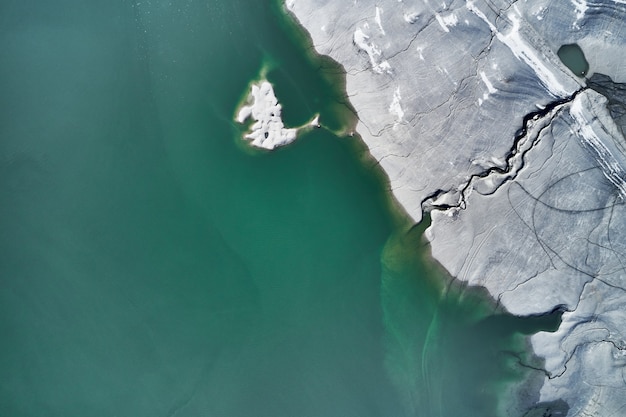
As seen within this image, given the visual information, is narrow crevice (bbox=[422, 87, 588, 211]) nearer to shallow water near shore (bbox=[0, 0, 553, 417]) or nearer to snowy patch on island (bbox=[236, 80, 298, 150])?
shallow water near shore (bbox=[0, 0, 553, 417])

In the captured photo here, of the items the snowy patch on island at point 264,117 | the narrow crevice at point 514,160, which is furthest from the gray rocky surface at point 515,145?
the snowy patch on island at point 264,117

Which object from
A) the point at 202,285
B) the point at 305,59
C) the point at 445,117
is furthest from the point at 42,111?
the point at 445,117

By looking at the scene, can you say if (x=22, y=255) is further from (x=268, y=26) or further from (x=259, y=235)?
(x=268, y=26)

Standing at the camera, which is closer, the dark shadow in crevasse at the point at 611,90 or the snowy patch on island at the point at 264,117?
the dark shadow in crevasse at the point at 611,90

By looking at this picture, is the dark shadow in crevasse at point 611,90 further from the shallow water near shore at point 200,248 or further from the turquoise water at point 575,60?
the shallow water near shore at point 200,248

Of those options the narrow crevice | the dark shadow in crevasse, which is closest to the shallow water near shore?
the narrow crevice

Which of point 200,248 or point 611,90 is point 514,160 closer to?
point 611,90

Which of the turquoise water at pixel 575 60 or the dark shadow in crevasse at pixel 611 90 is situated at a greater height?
the turquoise water at pixel 575 60

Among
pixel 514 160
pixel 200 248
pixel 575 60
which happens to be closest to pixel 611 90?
pixel 575 60
